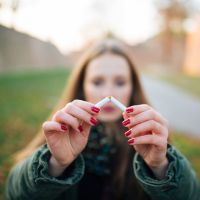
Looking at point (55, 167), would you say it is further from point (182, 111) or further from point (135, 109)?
point (182, 111)

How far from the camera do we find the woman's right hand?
4.40 feet

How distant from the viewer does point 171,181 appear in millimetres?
1455

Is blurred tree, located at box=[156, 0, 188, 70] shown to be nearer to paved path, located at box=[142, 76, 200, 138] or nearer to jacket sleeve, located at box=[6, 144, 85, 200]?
paved path, located at box=[142, 76, 200, 138]

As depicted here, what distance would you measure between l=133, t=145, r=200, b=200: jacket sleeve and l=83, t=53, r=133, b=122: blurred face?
610 mm

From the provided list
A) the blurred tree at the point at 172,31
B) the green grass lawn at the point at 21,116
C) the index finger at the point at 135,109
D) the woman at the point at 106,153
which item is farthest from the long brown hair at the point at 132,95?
the blurred tree at the point at 172,31

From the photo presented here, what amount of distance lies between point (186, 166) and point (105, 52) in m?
1.16

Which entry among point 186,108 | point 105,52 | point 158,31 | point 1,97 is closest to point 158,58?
point 158,31

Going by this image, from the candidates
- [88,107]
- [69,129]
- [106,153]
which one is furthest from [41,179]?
[106,153]

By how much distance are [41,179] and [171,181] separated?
0.65 meters

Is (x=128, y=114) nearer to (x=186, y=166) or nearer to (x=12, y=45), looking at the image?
(x=186, y=166)

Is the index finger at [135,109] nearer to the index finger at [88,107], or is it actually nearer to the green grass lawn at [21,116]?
the index finger at [88,107]

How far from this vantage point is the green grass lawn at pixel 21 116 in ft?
14.8

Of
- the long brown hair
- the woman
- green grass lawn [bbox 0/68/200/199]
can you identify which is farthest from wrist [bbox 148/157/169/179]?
green grass lawn [bbox 0/68/200/199]

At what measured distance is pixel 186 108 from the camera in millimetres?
9555
